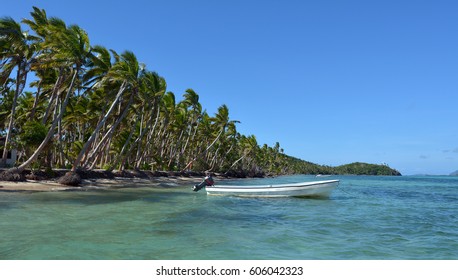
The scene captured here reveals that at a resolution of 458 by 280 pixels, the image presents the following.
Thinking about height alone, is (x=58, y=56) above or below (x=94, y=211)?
above

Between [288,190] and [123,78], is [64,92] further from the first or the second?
[288,190]

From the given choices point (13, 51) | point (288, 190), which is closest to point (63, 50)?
point (13, 51)

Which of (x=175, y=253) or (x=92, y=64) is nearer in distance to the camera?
(x=175, y=253)

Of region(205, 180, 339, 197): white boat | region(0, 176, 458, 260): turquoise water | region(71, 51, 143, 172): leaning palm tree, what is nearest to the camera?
region(0, 176, 458, 260): turquoise water

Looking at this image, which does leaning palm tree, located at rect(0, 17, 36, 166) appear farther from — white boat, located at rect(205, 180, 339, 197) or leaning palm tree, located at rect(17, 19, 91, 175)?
white boat, located at rect(205, 180, 339, 197)

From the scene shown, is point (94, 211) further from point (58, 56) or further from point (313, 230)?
point (58, 56)

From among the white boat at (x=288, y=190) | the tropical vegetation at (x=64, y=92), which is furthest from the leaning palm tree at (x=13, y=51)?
the white boat at (x=288, y=190)

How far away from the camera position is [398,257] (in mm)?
8484

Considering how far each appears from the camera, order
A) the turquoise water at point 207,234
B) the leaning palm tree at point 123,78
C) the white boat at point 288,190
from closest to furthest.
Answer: the turquoise water at point 207,234
the white boat at point 288,190
the leaning palm tree at point 123,78

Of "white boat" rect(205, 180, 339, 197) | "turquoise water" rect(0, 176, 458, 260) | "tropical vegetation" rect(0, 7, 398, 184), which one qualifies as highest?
"tropical vegetation" rect(0, 7, 398, 184)

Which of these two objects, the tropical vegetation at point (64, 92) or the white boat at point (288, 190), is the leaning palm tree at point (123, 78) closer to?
the tropical vegetation at point (64, 92)

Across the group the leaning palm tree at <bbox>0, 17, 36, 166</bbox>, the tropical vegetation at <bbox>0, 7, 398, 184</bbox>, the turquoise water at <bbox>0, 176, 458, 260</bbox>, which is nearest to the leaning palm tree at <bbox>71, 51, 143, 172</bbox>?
the tropical vegetation at <bbox>0, 7, 398, 184</bbox>
